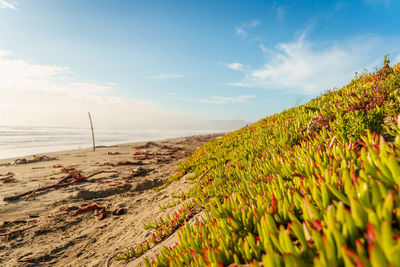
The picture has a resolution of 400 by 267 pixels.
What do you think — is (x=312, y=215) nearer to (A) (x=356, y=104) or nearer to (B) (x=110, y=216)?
(A) (x=356, y=104)

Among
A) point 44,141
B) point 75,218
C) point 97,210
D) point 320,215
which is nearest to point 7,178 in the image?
point 75,218

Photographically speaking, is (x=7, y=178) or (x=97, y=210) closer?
(x=97, y=210)

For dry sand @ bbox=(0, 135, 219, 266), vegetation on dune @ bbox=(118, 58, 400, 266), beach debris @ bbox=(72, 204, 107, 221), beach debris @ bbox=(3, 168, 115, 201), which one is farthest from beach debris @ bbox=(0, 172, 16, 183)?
vegetation on dune @ bbox=(118, 58, 400, 266)

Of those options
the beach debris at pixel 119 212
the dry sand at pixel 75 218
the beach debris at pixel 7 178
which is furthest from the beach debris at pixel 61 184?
the beach debris at pixel 119 212

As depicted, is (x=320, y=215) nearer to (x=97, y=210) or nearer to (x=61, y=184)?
(x=97, y=210)

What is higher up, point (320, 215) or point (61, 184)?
Result: point (320, 215)

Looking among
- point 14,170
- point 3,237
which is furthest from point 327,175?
point 14,170

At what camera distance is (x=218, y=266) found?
4.34ft

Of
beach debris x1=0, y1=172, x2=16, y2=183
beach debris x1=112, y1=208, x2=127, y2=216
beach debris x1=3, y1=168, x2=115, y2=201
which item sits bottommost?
beach debris x1=112, y1=208, x2=127, y2=216

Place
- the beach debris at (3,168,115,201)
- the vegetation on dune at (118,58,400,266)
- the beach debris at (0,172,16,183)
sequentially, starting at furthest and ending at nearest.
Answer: the beach debris at (0,172,16,183), the beach debris at (3,168,115,201), the vegetation on dune at (118,58,400,266)

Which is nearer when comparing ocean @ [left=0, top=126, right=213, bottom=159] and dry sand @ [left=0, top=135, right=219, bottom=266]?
dry sand @ [left=0, top=135, right=219, bottom=266]

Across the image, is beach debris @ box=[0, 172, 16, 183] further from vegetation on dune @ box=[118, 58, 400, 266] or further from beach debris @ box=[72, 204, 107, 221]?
vegetation on dune @ box=[118, 58, 400, 266]

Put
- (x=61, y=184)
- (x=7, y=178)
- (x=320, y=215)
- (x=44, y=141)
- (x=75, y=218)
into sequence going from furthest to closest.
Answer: (x=44, y=141) → (x=7, y=178) → (x=61, y=184) → (x=75, y=218) → (x=320, y=215)

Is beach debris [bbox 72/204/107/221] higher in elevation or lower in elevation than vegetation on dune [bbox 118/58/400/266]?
lower
